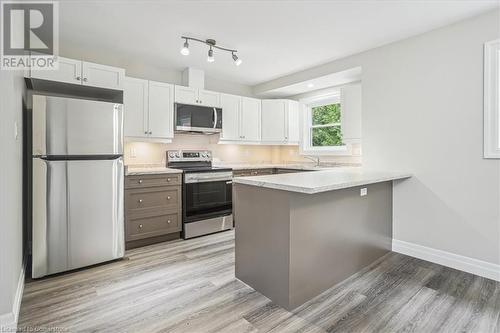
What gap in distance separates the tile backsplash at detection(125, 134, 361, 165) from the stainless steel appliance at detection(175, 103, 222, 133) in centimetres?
34

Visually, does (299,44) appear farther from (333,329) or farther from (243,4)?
(333,329)

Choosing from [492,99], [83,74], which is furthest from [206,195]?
[492,99]

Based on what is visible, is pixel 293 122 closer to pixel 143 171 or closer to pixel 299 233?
pixel 143 171

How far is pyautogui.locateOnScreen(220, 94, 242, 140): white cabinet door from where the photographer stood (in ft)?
14.3

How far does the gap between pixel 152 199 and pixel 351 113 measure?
2.88m

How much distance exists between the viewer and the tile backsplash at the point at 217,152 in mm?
3867

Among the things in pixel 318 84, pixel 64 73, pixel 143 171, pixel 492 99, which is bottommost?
pixel 143 171

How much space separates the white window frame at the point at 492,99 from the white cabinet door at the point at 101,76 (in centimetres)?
371

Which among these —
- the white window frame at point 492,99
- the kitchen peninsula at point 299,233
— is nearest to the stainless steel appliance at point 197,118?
the kitchen peninsula at point 299,233

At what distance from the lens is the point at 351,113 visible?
3.64 metres

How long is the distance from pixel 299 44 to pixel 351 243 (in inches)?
92.1

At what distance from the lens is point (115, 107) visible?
9.04 feet

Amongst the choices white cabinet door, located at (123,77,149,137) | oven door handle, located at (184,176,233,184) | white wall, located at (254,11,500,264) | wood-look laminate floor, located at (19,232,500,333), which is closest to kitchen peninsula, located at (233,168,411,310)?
wood-look laminate floor, located at (19,232,500,333)

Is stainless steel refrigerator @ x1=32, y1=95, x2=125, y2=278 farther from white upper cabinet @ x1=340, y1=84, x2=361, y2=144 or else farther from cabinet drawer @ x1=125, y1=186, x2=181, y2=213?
white upper cabinet @ x1=340, y1=84, x2=361, y2=144
